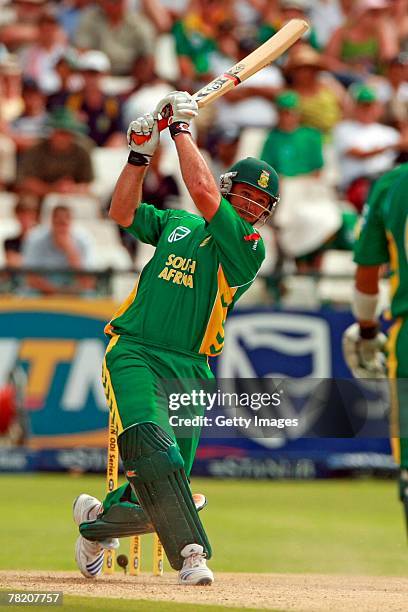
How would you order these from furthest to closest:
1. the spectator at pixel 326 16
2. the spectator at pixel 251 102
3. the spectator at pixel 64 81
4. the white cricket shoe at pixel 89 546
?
the spectator at pixel 326 16, the spectator at pixel 251 102, the spectator at pixel 64 81, the white cricket shoe at pixel 89 546

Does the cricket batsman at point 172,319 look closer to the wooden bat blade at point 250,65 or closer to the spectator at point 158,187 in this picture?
the wooden bat blade at point 250,65

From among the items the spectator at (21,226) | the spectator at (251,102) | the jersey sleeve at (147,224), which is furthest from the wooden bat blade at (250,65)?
the spectator at (251,102)

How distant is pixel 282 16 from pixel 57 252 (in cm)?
482

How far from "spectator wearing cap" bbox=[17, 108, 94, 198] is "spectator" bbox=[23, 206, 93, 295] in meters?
1.11

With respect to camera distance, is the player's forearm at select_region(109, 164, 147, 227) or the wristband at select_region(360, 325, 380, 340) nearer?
the player's forearm at select_region(109, 164, 147, 227)

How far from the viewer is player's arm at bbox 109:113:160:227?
20.3ft

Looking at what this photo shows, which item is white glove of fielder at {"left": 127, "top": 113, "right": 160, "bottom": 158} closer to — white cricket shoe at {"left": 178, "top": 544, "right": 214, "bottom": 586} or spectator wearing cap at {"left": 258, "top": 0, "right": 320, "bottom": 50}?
white cricket shoe at {"left": 178, "top": 544, "right": 214, "bottom": 586}

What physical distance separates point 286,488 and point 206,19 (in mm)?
7342

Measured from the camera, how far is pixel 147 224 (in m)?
6.54

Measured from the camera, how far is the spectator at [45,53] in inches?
665

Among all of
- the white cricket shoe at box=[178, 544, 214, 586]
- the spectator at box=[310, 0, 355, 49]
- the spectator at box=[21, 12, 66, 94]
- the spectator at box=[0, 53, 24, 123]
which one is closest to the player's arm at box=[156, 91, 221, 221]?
the white cricket shoe at box=[178, 544, 214, 586]

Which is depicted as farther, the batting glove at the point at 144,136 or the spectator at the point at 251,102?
the spectator at the point at 251,102

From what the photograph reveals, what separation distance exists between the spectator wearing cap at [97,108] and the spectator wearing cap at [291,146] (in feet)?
6.88

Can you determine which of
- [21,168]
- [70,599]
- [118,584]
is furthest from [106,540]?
[21,168]
